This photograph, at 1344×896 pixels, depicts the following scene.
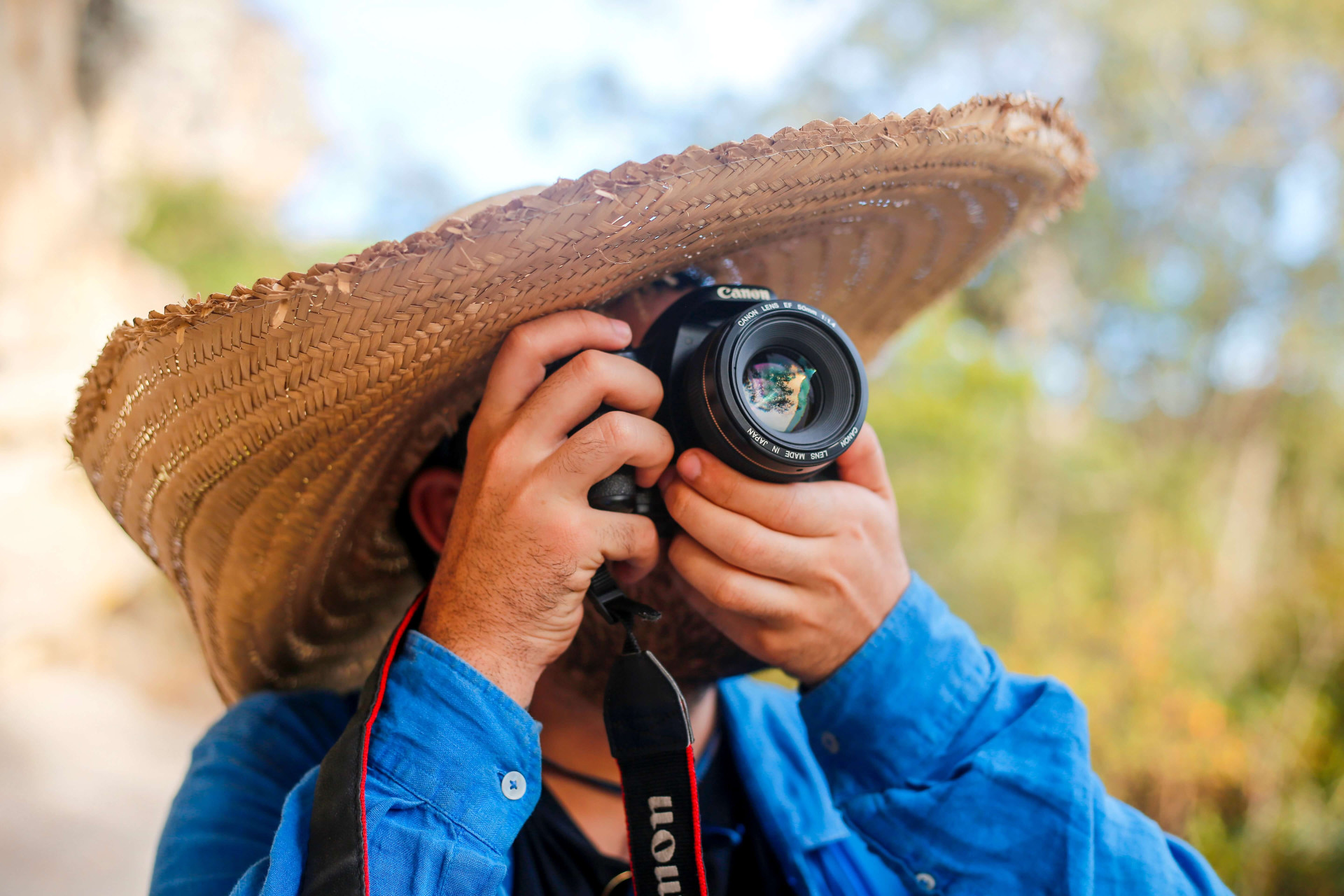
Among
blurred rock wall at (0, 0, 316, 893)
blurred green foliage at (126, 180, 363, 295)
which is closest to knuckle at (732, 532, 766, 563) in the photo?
blurred rock wall at (0, 0, 316, 893)

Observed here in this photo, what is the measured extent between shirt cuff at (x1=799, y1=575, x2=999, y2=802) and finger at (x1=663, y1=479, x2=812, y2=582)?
13 cm

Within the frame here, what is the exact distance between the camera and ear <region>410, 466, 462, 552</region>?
90 cm

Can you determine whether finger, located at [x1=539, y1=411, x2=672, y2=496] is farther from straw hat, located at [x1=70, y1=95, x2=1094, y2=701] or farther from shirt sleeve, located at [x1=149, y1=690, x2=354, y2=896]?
shirt sleeve, located at [x1=149, y1=690, x2=354, y2=896]

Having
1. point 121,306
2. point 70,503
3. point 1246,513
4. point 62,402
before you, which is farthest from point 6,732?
point 1246,513

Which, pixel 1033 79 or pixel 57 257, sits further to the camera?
pixel 1033 79

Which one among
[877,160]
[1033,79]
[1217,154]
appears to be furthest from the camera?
[1033,79]

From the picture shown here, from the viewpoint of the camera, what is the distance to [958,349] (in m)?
3.82

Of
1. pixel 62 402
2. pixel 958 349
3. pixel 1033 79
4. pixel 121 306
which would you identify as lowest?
pixel 958 349

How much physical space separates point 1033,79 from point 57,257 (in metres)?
7.22

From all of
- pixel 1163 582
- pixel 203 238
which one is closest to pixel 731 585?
pixel 1163 582

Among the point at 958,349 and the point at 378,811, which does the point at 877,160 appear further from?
the point at 958,349

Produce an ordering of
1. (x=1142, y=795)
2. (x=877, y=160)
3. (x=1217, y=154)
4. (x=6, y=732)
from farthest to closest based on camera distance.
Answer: (x=1217, y=154)
(x=6, y=732)
(x=1142, y=795)
(x=877, y=160)

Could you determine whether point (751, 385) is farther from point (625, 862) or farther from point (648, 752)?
point (625, 862)

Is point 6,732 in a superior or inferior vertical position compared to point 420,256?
superior
